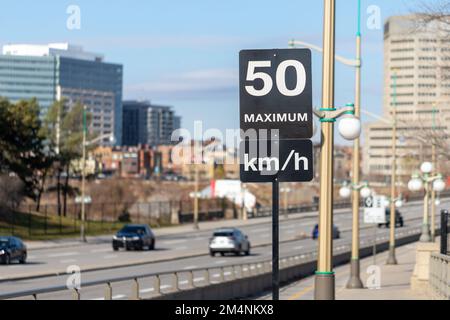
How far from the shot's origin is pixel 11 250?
43219 millimetres

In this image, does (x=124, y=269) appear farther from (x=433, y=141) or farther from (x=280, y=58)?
(x=280, y=58)

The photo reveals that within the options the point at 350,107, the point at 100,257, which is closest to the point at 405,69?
the point at 100,257

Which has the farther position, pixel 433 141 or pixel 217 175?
pixel 217 175

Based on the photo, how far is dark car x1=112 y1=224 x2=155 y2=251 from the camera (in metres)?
56.4

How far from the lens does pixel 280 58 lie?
10.0 m

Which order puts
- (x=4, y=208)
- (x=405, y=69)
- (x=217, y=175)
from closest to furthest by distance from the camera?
(x=4, y=208)
(x=405, y=69)
(x=217, y=175)

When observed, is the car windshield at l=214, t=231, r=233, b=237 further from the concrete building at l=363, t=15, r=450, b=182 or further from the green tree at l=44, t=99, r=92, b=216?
the green tree at l=44, t=99, r=92, b=216

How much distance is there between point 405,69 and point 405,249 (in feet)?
83.8

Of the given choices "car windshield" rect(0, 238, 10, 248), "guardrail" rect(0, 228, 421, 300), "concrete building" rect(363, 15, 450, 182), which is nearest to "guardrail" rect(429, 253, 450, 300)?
"concrete building" rect(363, 15, 450, 182)

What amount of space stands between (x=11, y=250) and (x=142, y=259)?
6.82 m

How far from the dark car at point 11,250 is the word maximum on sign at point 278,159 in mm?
33051

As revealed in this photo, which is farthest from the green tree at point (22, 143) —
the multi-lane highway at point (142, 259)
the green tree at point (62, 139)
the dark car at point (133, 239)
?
the dark car at point (133, 239)

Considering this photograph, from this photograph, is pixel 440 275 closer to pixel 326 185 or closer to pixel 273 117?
pixel 326 185

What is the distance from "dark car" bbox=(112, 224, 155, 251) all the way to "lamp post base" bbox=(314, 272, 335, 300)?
40.9m
